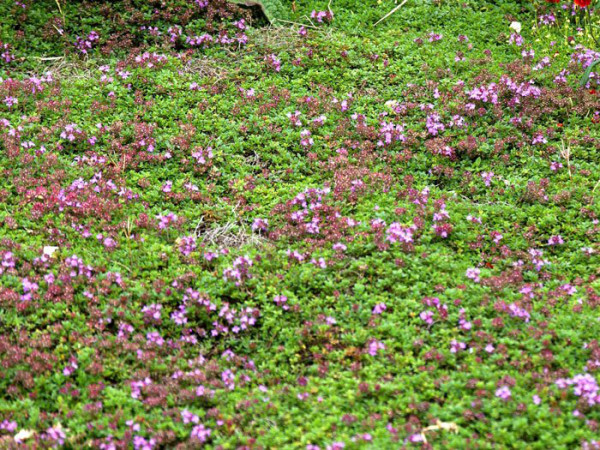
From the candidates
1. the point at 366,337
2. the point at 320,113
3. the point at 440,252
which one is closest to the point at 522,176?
the point at 440,252

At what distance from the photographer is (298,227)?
16.9ft

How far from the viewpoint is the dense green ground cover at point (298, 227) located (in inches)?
151

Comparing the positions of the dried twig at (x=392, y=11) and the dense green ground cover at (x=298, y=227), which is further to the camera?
the dried twig at (x=392, y=11)

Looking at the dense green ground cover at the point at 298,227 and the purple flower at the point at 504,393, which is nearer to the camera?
the purple flower at the point at 504,393

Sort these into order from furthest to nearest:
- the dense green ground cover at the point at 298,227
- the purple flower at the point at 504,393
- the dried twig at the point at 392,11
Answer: the dried twig at the point at 392,11
the dense green ground cover at the point at 298,227
the purple flower at the point at 504,393

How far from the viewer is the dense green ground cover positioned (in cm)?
383

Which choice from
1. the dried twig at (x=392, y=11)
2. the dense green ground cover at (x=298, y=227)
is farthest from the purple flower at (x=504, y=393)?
the dried twig at (x=392, y=11)

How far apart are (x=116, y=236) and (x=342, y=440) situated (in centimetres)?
248

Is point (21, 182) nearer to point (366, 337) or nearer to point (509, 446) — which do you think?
point (366, 337)

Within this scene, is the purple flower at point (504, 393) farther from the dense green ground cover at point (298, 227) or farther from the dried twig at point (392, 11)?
the dried twig at point (392, 11)

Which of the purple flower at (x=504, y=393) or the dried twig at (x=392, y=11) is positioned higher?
the dried twig at (x=392, y=11)

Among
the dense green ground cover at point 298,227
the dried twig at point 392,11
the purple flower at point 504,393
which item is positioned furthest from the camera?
the dried twig at point 392,11

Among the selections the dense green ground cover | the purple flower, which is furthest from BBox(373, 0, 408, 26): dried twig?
the purple flower

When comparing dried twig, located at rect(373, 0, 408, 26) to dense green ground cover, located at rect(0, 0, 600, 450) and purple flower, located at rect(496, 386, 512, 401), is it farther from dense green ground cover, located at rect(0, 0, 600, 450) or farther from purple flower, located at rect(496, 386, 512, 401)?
purple flower, located at rect(496, 386, 512, 401)
